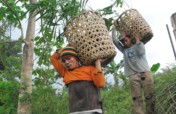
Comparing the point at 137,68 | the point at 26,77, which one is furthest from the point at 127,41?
the point at 26,77

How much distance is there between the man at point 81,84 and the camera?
122 inches

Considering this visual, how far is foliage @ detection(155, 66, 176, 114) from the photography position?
122 inches

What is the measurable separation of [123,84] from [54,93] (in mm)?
1694

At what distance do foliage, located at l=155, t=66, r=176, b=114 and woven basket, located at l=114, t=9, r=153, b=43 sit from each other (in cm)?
49

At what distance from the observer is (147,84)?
3.80 m

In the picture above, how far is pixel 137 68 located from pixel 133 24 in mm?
515

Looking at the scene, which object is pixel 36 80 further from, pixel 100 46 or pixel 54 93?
pixel 100 46

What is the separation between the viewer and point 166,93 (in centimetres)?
319

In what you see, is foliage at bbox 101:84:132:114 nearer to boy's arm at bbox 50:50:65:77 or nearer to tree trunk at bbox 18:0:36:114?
tree trunk at bbox 18:0:36:114

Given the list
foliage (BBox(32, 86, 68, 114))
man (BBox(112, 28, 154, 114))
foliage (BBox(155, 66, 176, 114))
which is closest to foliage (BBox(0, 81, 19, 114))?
foliage (BBox(32, 86, 68, 114))

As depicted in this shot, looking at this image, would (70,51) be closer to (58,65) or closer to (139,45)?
(58,65)

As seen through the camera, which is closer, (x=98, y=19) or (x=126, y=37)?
(x=98, y=19)

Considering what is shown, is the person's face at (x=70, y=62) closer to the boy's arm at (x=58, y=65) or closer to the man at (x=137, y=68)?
the boy's arm at (x=58, y=65)

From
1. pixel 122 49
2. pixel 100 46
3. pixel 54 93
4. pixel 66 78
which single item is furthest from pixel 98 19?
pixel 54 93
